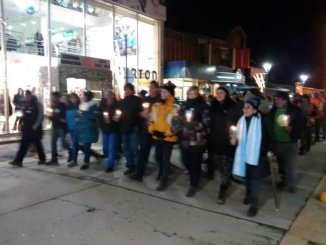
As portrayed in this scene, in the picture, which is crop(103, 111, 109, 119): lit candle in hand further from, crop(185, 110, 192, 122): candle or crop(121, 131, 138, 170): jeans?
crop(185, 110, 192, 122): candle

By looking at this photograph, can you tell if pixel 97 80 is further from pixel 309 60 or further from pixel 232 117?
pixel 309 60

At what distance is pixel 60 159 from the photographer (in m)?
8.59

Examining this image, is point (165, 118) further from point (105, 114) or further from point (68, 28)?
point (68, 28)

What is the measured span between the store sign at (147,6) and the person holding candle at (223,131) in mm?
12018

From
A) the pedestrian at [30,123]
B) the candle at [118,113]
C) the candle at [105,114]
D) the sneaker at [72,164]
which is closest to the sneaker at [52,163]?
the sneaker at [72,164]

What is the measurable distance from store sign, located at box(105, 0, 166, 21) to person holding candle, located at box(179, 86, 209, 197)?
11.7 m

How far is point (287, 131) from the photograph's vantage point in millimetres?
5922

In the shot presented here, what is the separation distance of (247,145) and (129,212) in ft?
6.09

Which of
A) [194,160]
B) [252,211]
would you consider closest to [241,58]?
[194,160]

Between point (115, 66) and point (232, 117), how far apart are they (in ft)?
41.2

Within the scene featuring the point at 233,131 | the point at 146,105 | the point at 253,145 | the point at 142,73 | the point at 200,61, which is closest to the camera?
the point at 253,145

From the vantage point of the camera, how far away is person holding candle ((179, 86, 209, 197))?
554 cm

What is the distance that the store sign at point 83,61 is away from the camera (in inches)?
558

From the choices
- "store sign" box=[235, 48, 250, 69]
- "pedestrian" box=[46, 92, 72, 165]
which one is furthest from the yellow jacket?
"store sign" box=[235, 48, 250, 69]
